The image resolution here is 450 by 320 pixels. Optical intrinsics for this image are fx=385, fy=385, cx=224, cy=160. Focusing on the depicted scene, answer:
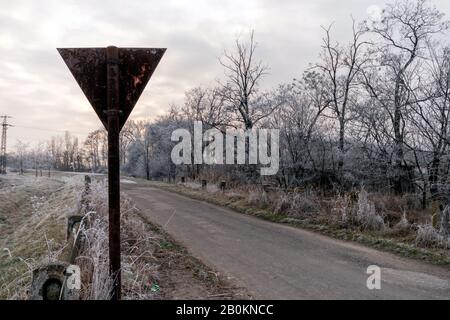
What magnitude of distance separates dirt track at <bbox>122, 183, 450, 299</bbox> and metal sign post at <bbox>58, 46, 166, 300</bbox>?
108 inches

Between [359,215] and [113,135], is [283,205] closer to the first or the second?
[359,215]

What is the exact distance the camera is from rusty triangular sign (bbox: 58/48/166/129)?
13.3ft

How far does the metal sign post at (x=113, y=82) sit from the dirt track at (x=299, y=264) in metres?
2.75

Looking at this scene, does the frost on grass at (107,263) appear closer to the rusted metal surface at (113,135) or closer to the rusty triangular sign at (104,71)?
the rusted metal surface at (113,135)

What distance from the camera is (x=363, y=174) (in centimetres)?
1441

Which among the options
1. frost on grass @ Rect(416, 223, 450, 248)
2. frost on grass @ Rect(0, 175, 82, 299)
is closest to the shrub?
frost on grass @ Rect(416, 223, 450, 248)

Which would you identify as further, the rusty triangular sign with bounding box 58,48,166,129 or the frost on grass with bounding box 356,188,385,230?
the frost on grass with bounding box 356,188,385,230

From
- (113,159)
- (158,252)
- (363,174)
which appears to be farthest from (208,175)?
(113,159)

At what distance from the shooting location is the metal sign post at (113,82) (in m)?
4.04

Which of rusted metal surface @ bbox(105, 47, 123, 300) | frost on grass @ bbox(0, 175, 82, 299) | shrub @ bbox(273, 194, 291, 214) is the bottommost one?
frost on grass @ bbox(0, 175, 82, 299)

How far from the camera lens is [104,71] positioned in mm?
4102

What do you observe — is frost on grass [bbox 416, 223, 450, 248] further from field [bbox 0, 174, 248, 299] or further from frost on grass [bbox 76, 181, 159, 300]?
frost on grass [bbox 76, 181, 159, 300]

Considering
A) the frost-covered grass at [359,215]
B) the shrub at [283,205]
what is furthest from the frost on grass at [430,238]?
the shrub at [283,205]
